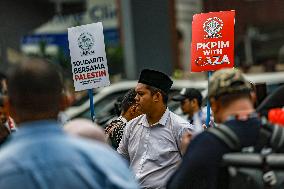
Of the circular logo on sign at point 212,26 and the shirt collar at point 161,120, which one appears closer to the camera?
the shirt collar at point 161,120

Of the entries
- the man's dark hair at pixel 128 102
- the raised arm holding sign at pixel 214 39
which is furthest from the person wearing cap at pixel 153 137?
the raised arm holding sign at pixel 214 39

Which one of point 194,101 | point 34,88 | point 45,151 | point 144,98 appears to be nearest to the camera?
point 45,151

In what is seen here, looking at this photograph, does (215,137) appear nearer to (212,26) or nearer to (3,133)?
(3,133)

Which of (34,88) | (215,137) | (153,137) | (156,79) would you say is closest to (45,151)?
(34,88)

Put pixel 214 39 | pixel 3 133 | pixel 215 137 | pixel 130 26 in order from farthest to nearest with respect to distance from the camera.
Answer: pixel 130 26
pixel 214 39
pixel 3 133
pixel 215 137

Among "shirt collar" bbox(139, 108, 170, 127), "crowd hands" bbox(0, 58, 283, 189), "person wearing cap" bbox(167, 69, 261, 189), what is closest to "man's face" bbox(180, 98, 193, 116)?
"shirt collar" bbox(139, 108, 170, 127)

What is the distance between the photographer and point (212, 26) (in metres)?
7.72

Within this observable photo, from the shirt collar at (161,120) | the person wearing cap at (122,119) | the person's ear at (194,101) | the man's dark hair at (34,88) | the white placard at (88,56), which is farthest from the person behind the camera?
the person's ear at (194,101)

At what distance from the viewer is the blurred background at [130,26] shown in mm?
19641

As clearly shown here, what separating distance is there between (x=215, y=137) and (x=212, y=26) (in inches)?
142

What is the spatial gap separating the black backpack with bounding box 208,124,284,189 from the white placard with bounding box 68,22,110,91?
377 cm

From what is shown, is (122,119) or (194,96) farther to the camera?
(194,96)

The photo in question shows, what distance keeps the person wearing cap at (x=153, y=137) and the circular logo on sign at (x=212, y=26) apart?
996 millimetres

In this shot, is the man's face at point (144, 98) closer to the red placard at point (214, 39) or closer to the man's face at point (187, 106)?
the red placard at point (214, 39)
